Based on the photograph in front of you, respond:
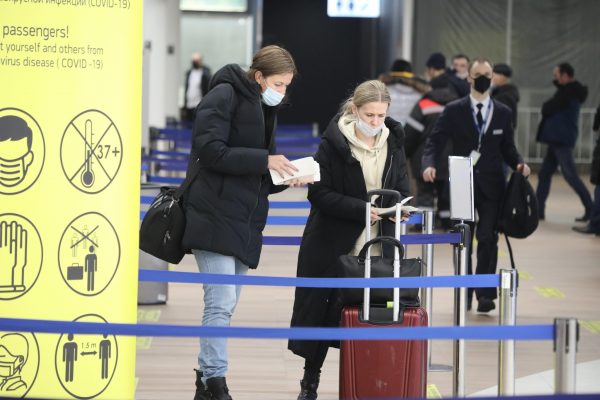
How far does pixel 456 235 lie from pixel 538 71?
1901cm

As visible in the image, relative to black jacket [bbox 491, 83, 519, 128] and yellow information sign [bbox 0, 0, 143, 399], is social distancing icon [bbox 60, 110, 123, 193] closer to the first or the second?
yellow information sign [bbox 0, 0, 143, 399]

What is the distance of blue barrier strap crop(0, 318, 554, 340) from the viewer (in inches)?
174

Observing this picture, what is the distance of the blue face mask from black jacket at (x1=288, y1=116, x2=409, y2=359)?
40 cm

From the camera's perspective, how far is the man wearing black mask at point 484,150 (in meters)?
9.43

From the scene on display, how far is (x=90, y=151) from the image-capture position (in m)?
5.05

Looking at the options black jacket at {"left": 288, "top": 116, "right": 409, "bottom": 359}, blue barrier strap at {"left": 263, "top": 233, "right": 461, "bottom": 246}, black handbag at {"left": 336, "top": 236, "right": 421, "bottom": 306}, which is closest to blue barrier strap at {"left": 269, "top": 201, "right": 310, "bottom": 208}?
blue barrier strap at {"left": 263, "top": 233, "right": 461, "bottom": 246}

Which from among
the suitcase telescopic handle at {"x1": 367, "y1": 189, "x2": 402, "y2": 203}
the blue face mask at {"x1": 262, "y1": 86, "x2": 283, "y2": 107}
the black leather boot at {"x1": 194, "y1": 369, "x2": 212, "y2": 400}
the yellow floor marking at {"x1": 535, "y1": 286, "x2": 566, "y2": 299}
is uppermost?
the blue face mask at {"x1": 262, "y1": 86, "x2": 283, "y2": 107}

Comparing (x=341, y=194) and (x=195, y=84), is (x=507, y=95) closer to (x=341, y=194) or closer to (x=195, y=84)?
(x=341, y=194)

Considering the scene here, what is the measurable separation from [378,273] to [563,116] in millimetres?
11226

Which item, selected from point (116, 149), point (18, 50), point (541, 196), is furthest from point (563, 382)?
point (541, 196)

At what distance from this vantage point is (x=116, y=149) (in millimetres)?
5105

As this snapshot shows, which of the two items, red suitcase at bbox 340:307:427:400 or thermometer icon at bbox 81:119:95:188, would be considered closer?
thermometer icon at bbox 81:119:95:188

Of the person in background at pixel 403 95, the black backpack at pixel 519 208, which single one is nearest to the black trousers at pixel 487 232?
the black backpack at pixel 519 208

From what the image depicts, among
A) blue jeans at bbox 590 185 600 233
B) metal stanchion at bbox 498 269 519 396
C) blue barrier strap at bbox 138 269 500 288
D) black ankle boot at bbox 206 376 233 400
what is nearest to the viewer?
metal stanchion at bbox 498 269 519 396
